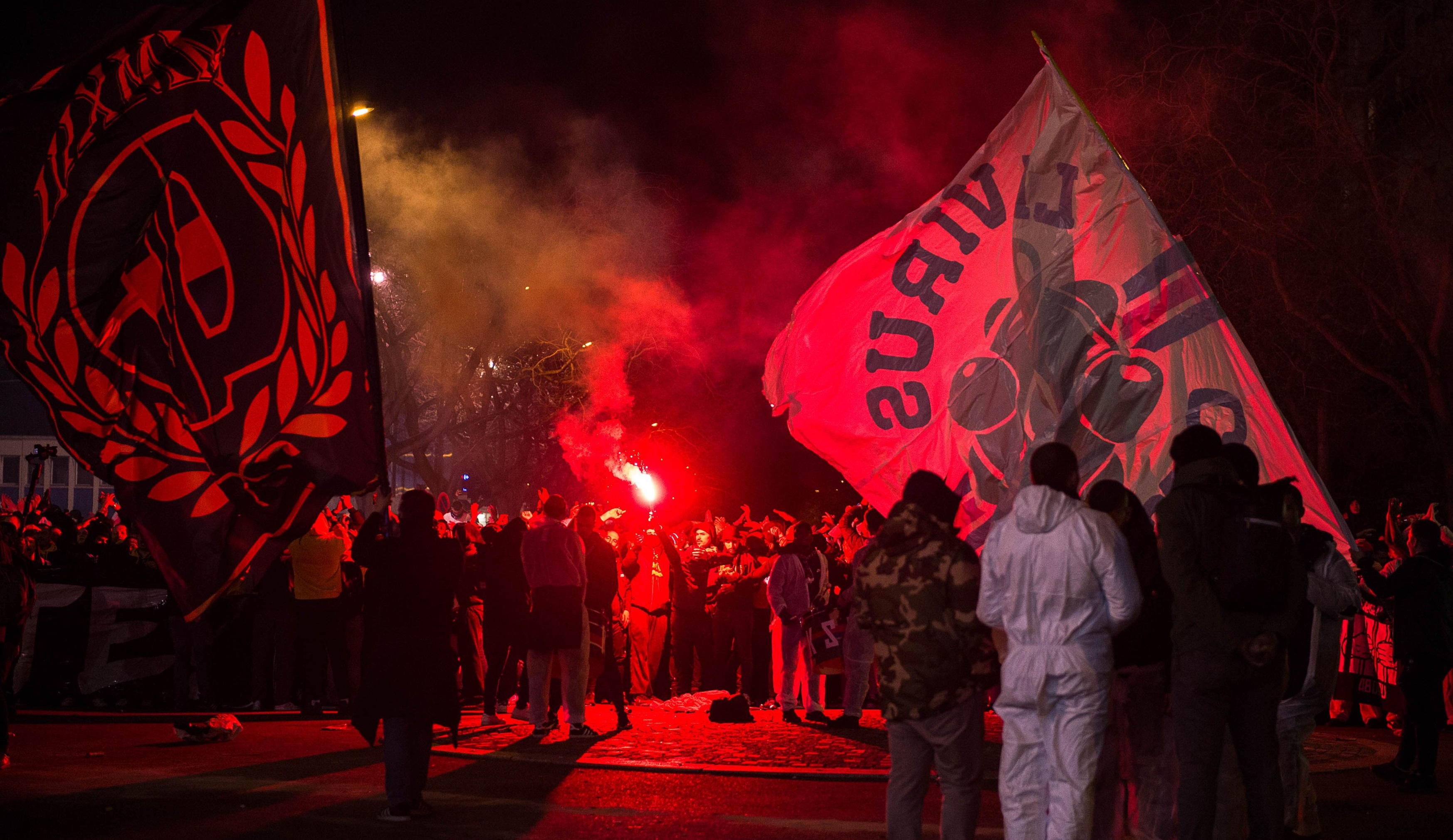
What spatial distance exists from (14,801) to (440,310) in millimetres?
25125

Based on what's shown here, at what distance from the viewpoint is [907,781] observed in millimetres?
5734

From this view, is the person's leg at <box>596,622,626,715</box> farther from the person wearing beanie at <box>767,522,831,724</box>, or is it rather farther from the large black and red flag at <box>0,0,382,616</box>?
the large black and red flag at <box>0,0,382,616</box>

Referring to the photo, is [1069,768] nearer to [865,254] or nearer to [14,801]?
[865,254]

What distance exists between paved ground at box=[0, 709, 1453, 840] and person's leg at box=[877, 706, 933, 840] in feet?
5.38

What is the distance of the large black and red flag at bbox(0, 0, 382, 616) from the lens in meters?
6.63

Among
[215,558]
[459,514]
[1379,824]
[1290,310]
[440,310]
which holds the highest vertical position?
[440,310]

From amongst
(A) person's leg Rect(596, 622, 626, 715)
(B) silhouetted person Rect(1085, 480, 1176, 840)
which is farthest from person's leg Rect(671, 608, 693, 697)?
(B) silhouetted person Rect(1085, 480, 1176, 840)

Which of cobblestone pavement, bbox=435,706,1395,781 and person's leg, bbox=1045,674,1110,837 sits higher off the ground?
person's leg, bbox=1045,674,1110,837

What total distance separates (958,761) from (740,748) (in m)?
5.27

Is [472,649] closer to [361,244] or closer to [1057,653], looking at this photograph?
[361,244]

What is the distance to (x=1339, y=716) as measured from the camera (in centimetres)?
1370

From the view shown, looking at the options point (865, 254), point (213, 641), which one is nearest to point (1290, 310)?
point (865, 254)

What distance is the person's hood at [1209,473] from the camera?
591cm

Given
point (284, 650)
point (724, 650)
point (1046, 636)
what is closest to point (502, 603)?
point (284, 650)
